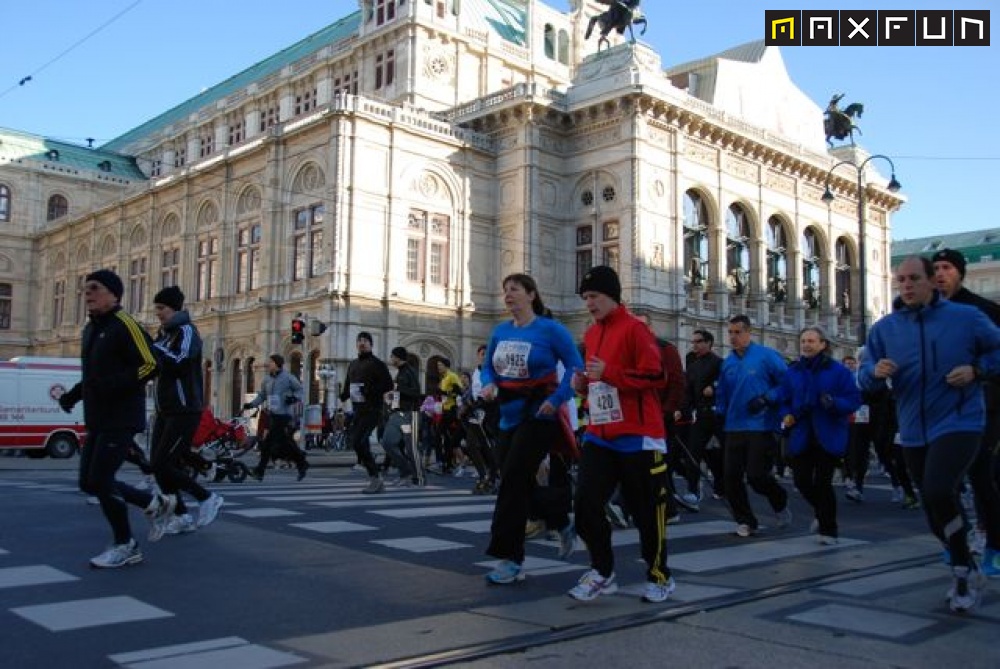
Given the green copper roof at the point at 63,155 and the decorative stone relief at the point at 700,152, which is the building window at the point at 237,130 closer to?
the green copper roof at the point at 63,155

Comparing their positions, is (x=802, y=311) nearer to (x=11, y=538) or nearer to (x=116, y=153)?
(x=11, y=538)

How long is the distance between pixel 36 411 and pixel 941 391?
2401cm

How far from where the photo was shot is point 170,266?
47.2 meters

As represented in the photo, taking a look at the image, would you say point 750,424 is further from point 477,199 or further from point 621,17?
point 621,17

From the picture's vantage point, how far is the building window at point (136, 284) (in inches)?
1961

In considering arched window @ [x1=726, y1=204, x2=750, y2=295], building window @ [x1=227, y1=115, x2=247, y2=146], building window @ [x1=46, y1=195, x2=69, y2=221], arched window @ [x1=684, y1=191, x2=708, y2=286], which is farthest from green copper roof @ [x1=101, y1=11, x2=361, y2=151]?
arched window @ [x1=726, y1=204, x2=750, y2=295]

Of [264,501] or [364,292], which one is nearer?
[264,501]

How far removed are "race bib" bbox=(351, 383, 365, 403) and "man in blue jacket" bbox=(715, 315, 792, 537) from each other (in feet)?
17.1

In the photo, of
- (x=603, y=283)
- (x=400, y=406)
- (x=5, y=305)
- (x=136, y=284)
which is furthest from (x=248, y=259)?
(x=603, y=283)

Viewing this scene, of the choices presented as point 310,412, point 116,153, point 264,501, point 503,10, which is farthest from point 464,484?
point 116,153

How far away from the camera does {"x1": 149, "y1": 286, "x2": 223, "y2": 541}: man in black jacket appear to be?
7.93m

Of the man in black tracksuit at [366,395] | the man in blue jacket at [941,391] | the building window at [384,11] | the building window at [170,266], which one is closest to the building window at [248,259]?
the building window at [170,266]

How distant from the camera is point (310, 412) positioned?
103ft

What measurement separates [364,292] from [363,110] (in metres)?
7.07
